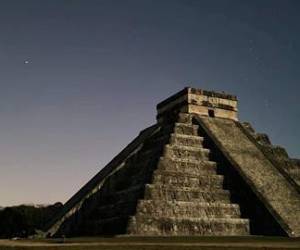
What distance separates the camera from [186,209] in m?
25.0

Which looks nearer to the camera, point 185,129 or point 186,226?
point 186,226

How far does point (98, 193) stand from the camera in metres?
30.4

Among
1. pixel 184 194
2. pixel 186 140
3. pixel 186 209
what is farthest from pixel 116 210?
pixel 186 140

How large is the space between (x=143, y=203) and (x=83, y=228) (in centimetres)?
569

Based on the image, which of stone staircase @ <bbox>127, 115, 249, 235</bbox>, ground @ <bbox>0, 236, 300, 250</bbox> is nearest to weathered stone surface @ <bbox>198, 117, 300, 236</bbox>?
stone staircase @ <bbox>127, 115, 249, 235</bbox>

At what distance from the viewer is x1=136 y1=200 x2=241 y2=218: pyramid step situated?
954 inches

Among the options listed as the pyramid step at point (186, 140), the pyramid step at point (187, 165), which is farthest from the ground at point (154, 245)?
the pyramid step at point (186, 140)

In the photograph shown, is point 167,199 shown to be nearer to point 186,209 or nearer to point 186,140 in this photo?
point 186,209

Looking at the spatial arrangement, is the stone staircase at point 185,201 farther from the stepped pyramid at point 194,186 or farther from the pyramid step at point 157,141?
the pyramid step at point 157,141

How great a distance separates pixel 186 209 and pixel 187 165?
12.8ft

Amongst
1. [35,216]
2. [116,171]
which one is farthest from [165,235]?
[35,216]

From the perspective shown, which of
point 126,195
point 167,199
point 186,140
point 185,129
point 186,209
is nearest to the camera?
point 186,209

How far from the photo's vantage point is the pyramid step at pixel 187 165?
89.6ft

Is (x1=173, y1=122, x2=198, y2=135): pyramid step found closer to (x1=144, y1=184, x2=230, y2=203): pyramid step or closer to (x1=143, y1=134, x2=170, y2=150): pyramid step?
(x1=143, y1=134, x2=170, y2=150): pyramid step
